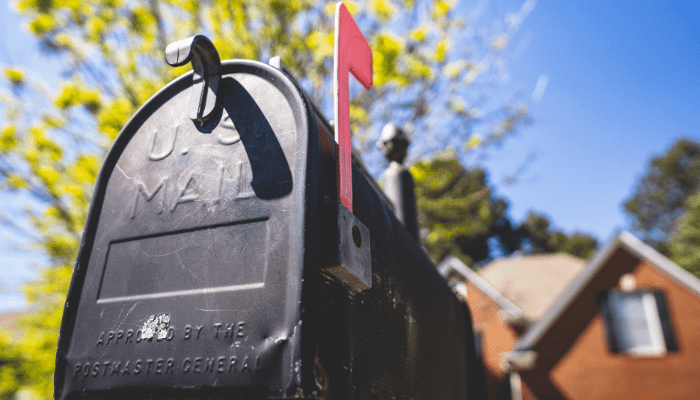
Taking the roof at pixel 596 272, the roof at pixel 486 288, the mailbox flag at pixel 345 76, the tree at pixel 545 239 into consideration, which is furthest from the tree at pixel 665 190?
the mailbox flag at pixel 345 76

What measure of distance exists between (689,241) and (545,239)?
446 inches

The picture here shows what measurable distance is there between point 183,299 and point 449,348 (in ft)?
6.06

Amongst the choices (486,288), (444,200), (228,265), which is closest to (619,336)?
(444,200)

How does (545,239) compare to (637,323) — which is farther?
(545,239)

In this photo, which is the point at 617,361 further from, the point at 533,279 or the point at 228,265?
the point at 228,265

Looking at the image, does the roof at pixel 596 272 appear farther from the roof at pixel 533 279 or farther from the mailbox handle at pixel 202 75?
the mailbox handle at pixel 202 75

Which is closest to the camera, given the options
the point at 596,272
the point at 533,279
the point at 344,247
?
the point at 344,247

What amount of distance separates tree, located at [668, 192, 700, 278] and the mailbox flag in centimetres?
3571

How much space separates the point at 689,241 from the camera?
100 feet

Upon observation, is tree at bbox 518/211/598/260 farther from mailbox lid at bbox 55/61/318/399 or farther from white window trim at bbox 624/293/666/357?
mailbox lid at bbox 55/61/318/399

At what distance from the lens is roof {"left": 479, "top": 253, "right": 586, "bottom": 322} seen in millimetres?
16692

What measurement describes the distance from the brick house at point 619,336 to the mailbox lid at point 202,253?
36.4 ft

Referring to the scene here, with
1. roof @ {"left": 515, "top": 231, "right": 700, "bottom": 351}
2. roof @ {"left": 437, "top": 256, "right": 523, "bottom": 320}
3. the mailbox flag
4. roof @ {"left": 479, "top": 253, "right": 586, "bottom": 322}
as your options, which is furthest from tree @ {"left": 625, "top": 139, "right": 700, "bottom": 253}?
the mailbox flag

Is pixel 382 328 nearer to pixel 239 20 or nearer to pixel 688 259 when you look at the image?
pixel 239 20
